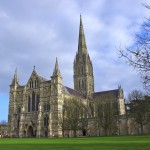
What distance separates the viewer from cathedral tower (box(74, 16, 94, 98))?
124 m

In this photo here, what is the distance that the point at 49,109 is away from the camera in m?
89.4

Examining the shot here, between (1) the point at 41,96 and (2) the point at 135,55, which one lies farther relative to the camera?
(1) the point at 41,96

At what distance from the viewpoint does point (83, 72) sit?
413 feet

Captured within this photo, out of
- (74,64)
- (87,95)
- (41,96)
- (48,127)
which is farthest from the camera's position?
(74,64)

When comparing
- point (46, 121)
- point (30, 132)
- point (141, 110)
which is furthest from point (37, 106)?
point (141, 110)

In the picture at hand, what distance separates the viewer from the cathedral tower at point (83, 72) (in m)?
124

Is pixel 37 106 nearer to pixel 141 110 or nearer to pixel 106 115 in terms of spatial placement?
pixel 106 115

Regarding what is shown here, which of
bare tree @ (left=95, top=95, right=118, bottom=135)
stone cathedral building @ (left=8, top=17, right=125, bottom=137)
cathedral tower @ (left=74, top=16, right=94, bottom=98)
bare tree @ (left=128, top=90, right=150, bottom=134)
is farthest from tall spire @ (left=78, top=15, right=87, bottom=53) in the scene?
bare tree @ (left=128, top=90, right=150, bottom=134)

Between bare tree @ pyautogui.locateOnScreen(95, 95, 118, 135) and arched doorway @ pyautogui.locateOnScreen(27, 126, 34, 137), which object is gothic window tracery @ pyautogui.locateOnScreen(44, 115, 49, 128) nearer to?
arched doorway @ pyautogui.locateOnScreen(27, 126, 34, 137)

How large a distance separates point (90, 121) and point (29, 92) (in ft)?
75.7

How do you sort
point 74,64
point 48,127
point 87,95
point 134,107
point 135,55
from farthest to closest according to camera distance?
1. point 74,64
2. point 87,95
3. point 48,127
4. point 134,107
5. point 135,55

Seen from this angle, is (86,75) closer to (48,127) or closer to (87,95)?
(87,95)

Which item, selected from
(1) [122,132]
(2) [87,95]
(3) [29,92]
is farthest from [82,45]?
(1) [122,132]

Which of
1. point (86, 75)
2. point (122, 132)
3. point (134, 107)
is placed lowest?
point (122, 132)
